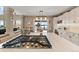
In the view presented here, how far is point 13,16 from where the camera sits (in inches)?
83.1

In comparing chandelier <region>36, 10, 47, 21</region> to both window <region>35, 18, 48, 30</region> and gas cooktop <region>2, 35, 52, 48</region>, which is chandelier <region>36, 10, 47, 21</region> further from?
gas cooktop <region>2, 35, 52, 48</region>

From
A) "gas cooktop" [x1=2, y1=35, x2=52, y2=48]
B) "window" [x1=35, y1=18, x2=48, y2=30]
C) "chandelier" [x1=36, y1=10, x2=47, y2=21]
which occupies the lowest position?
"gas cooktop" [x1=2, y1=35, x2=52, y2=48]

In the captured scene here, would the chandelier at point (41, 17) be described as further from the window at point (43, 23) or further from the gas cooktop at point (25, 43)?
the gas cooktop at point (25, 43)

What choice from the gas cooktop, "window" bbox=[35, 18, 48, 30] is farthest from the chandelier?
the gas cooktop

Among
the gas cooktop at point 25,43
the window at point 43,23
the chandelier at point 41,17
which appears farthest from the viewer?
the window at point 43,23

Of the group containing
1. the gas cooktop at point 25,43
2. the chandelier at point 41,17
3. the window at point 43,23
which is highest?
the chandelier at point 41,17

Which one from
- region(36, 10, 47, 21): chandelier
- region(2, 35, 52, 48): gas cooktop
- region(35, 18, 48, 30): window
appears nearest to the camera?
region(2, 35, 52, 48): gas cooktop

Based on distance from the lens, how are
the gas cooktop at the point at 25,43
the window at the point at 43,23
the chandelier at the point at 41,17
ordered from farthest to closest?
1. the window at the point at 43,23
2. the chandelier at the point at 41,17
3. the gas cooktop at the point at 25,43

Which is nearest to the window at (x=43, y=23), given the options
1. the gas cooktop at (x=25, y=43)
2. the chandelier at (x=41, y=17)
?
the chandelier at (x=41, y=17)

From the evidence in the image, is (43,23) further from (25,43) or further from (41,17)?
(25,43)

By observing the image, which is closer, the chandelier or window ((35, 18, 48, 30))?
the chandelier
